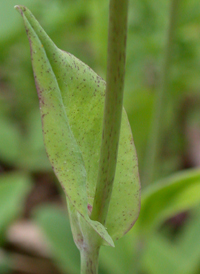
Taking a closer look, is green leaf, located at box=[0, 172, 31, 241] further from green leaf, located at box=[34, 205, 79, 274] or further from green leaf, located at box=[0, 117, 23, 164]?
green leaf, located at box=[0, 117, 23, 164]

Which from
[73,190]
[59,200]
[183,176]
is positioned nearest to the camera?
[73,190]

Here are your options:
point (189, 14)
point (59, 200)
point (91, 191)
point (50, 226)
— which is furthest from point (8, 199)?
point (189, 14)

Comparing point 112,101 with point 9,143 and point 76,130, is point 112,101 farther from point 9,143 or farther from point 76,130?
point 9,143

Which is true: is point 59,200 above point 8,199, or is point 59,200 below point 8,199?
below

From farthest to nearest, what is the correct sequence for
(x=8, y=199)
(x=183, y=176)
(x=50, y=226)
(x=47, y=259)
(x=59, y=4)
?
(x=59, y=4) → (x=47, y=259) → (x=50, y=226) → (x=8, y=199) → (x=183, y=176)

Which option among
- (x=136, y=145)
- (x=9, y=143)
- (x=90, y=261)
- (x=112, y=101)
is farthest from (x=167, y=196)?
(x=9, y=143)

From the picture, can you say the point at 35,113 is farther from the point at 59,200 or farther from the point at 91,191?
the point at 91,191

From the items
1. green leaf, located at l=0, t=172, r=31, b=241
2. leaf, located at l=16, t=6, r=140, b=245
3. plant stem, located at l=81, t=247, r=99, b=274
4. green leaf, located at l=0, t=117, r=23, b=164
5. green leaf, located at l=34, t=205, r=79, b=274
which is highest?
leaf, located at l=16, t=6, r=140, b=245

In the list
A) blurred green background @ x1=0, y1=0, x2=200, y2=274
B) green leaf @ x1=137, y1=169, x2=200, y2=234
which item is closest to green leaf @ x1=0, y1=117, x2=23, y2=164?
blurred green background @ x1=0, y1=0, x2=200, y2=274
